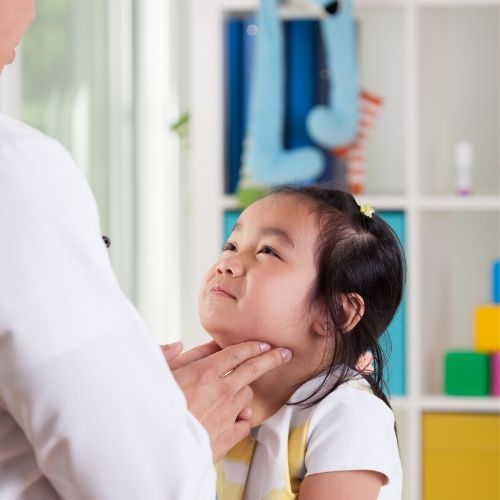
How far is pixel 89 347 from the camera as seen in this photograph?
2.98 feet

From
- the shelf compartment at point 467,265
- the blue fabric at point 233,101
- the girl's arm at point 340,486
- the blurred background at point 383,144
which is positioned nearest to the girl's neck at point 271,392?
the girl's arm at point 340,486

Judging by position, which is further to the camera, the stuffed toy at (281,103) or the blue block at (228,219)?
the blue block at (228,219)

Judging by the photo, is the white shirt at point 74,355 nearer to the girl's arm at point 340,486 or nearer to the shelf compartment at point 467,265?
the girl's arm at point 340,486

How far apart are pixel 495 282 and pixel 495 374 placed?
263 mm

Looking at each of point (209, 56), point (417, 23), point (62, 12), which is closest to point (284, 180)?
point (209, 56)

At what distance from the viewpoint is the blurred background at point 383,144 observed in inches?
118

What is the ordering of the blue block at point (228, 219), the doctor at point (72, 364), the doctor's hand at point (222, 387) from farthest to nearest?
the blue block at point (228, 219) → the doctor's hand at point (222, 387) → the doctor at point (72, 364)

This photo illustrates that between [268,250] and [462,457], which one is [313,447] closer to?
[268,250]

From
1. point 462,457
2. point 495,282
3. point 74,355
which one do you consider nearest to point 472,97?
point 495,282

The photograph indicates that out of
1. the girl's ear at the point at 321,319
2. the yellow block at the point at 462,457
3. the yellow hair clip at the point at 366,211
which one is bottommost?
the yellow block at the point at 462,457

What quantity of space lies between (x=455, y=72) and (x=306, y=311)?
7.36 ft

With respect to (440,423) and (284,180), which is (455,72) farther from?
(440,423)

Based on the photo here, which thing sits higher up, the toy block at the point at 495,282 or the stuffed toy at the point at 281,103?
the stuffed toy at the point at 281,103

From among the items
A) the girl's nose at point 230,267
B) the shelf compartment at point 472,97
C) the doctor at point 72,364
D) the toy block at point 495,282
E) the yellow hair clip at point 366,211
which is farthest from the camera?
the shelf compartment at point 472,97
